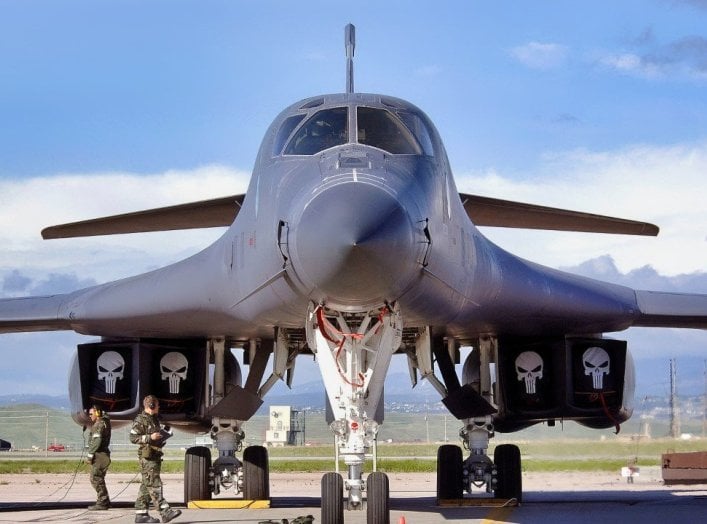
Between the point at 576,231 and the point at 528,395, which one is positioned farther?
the point at 576,231

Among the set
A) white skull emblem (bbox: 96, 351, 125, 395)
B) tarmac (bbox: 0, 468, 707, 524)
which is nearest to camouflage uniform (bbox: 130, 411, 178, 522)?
tarmac (bbox: 0, 468, 707, 524)

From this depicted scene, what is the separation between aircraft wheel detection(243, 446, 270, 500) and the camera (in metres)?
14.0

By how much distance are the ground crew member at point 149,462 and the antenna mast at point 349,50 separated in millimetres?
4763

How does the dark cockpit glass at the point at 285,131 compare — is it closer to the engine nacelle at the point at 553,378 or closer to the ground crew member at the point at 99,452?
the engine nacelle at the point at 553,378

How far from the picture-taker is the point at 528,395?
1423 cm

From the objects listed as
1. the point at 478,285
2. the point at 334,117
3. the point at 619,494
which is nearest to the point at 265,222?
the point at 334,117

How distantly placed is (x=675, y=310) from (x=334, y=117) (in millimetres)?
5802

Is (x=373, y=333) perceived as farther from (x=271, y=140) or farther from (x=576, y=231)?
(x=576, y=231)

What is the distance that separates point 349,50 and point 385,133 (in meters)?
4.32

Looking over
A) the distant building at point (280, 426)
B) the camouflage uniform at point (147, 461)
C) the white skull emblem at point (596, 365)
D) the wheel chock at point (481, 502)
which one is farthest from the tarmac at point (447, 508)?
the distant building at point (280, 426)

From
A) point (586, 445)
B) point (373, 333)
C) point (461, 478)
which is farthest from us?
point (586, 445)

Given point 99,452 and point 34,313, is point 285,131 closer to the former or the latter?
point 34,313

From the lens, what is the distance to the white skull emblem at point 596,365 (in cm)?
1423

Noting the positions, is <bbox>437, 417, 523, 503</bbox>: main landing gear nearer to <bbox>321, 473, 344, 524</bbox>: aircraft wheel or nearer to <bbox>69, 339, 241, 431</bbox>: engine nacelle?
<bbox>69, 339, 241, 431</bbox>: engine nacelle
